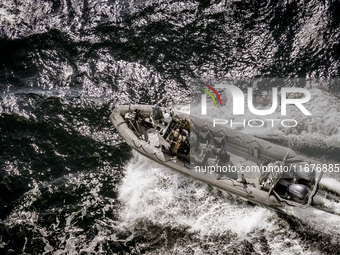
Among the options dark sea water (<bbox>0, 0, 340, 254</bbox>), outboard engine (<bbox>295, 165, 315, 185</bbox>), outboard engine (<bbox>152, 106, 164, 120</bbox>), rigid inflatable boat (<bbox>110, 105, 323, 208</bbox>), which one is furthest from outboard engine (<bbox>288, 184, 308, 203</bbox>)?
outboard engine (<bbox>152, 106, 164, 120</bbox>)

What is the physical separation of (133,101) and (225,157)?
19.4 ft

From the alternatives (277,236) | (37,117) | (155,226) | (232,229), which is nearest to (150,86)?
(37,117)

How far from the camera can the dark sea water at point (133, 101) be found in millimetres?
11172

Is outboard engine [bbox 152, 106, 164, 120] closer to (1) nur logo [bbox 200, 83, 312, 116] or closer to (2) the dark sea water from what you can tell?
(2) the dark sea water

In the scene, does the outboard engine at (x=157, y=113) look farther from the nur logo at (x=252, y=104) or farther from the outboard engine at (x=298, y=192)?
the outboard engine at (x=298, y=192)

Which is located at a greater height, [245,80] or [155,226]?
[245,80]

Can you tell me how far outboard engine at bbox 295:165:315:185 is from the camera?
1005cm

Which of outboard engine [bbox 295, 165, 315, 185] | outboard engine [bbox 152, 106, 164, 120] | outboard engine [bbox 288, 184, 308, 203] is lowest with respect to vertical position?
outboard engine [bbox 288, 184, 308, 203]

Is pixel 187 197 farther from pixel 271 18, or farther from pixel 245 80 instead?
pixel 271 18

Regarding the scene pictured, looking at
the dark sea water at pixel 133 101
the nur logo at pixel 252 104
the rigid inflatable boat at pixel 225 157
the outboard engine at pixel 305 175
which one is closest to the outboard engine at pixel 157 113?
the rigid inflatable boat at pixel 225 157

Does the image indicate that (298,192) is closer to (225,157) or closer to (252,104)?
(225,157)

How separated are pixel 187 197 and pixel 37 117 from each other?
8568 mm

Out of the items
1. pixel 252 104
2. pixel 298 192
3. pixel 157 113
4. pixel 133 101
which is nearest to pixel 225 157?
pixel 298 192

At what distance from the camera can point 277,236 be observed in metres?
10.7
